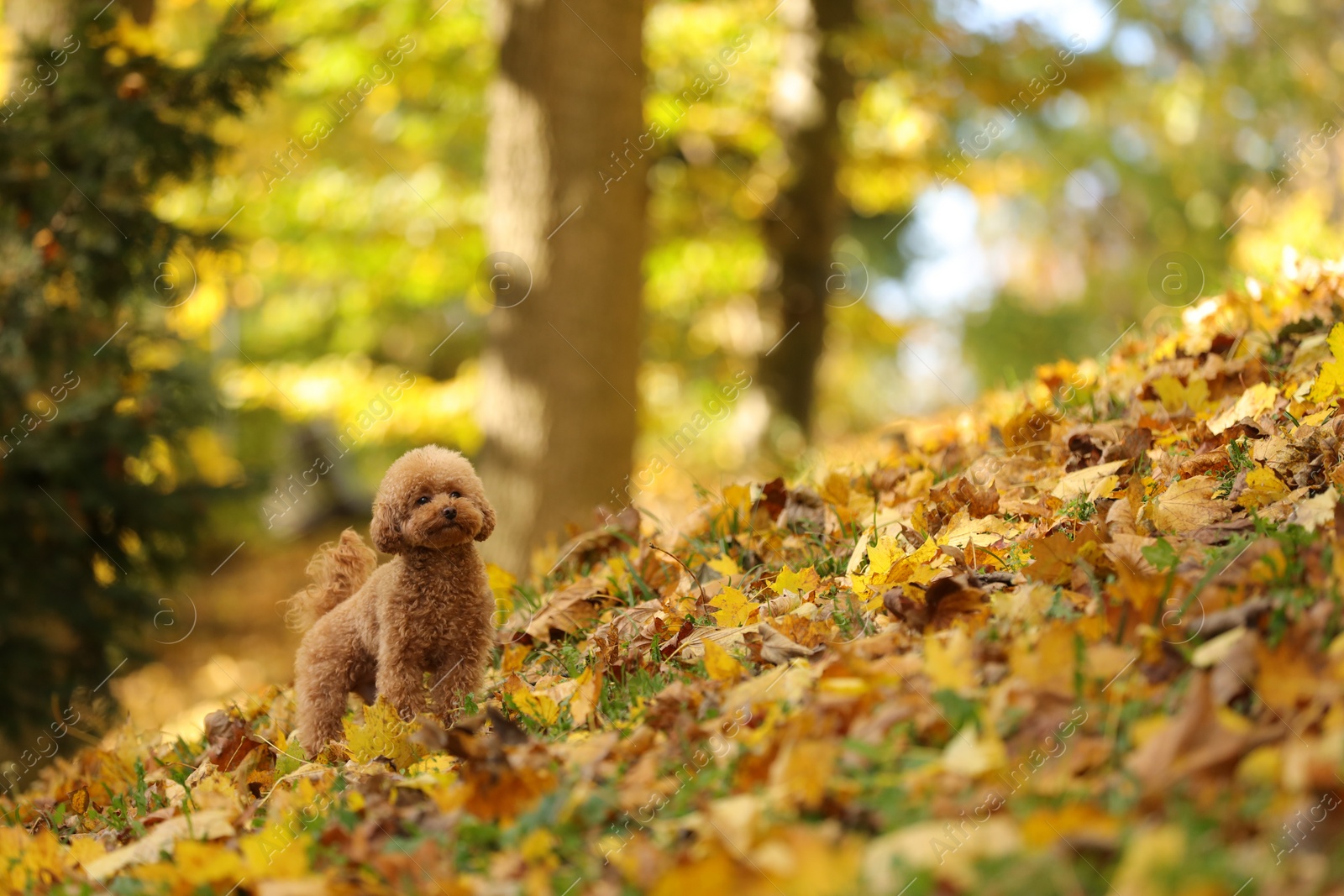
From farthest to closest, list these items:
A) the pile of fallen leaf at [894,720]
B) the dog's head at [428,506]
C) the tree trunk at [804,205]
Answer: the tree trunk at [804,205]
the dog's head at [428,506]
the pile of fallen leaf at [894,720]

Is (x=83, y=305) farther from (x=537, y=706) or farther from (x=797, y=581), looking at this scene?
(x=797, y=581)

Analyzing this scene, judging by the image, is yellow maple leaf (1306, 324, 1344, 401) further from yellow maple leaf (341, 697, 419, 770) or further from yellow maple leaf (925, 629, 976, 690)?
yellow maple leaf (341, 697, 419, 770)

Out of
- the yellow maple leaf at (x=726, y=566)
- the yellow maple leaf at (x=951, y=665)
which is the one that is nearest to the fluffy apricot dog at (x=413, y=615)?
the yellow maple leaf at (x=726, y=566)

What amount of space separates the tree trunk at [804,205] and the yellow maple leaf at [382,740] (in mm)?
7774

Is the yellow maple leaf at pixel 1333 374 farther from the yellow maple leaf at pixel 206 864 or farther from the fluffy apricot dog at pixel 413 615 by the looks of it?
the yellow maple leaf at pixel 206 864

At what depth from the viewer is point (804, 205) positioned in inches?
390

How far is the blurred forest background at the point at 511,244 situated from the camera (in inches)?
210

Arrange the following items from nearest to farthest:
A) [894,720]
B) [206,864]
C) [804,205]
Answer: [894,720] → [206,864] → [804,205]

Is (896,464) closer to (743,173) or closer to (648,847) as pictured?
(648,847)

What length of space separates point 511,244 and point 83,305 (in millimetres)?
2359

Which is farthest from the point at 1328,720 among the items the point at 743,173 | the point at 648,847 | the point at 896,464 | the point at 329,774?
the point at 743,173

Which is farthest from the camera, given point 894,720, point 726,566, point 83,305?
point 83,305

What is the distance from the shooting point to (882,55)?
9.02 metres

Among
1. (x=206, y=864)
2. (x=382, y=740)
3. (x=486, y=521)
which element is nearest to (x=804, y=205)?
(x=486, y=521)
